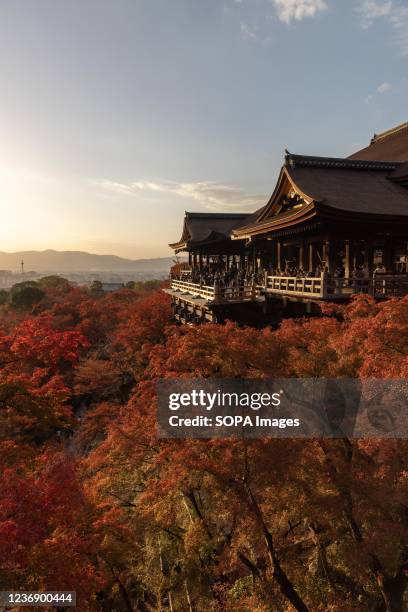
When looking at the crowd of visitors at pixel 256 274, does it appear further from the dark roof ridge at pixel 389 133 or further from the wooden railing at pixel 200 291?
the dark roof ridge at pixel 389 133

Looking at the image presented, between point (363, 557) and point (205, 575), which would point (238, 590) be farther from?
point (363, 557)

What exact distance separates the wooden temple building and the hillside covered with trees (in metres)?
3.56

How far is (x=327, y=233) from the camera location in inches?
519

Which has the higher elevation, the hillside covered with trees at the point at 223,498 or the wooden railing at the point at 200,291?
the wooden railing at the point at 200,291

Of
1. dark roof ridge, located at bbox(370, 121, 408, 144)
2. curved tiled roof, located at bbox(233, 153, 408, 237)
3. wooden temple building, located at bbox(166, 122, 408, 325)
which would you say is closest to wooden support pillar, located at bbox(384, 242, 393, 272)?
wooden temple building, located at bbox(166, 122, 408, 325)

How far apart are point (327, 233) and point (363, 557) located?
32.9ft

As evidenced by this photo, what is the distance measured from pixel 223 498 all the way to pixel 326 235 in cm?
1005

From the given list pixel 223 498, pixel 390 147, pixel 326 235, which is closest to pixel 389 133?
pixel 390 147

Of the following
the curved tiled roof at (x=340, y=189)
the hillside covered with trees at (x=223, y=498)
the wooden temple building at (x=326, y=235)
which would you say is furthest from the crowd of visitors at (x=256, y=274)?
the hillside covered with trees at (x=223, y=498)

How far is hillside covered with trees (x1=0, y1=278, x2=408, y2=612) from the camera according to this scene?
630 cm

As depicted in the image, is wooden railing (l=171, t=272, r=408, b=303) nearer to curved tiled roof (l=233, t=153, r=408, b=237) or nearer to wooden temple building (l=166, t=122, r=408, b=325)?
wooden temple building (l=166, t=122, r=408, b=325)

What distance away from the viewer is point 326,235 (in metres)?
13.7

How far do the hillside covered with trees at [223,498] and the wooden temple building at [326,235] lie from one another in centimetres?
356

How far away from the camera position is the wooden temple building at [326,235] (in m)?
11.9
